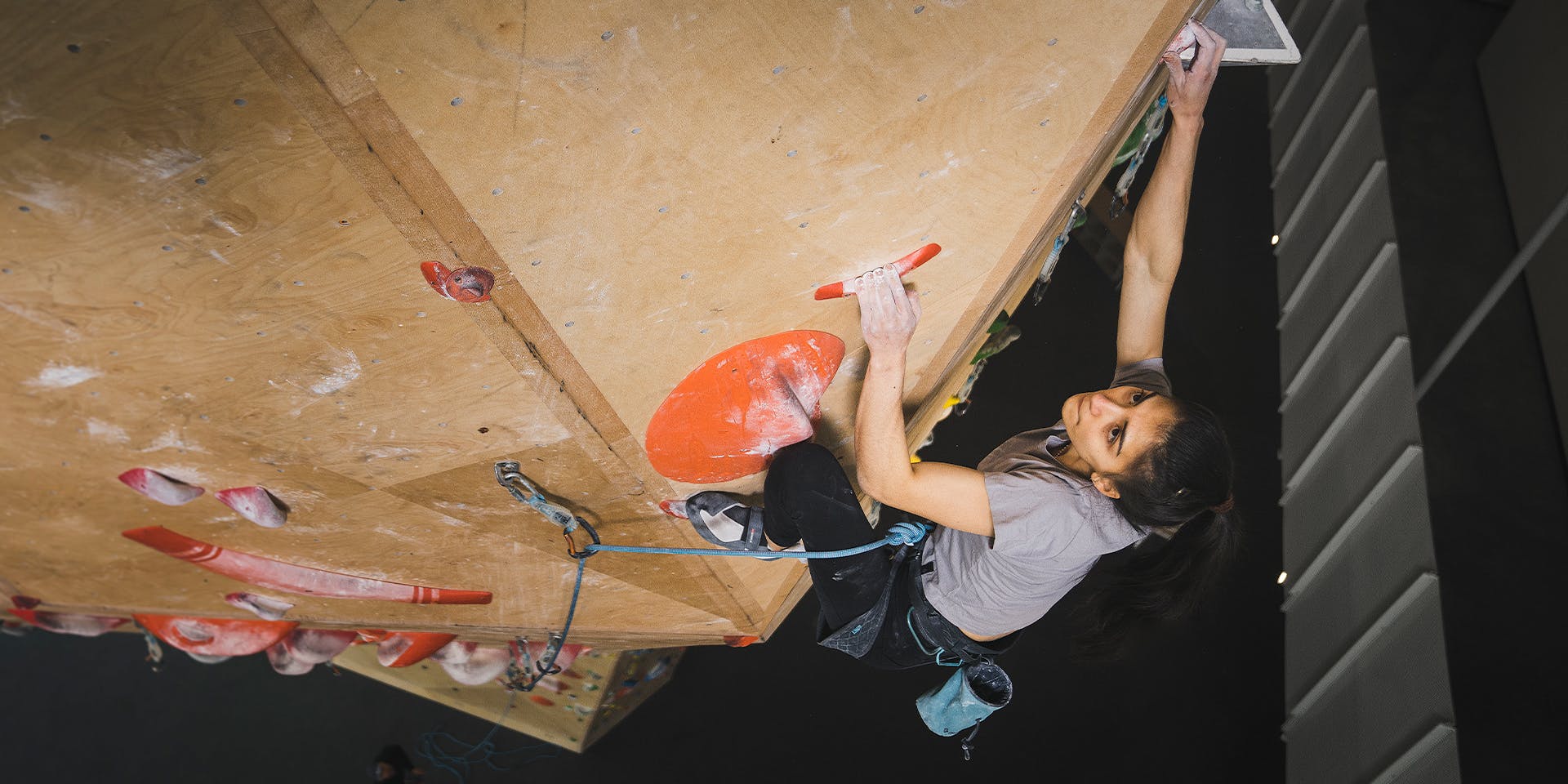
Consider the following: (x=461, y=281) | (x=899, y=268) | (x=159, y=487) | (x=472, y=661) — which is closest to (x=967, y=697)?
(x=899, y=268)

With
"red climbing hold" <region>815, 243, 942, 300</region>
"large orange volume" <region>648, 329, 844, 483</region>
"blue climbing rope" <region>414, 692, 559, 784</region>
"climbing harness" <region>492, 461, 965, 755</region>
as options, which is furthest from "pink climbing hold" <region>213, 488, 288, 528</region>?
"blue climbing rope" <region>414, 692, 559, 784</region>

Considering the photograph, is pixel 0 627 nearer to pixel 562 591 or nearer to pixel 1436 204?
pixel 562 591

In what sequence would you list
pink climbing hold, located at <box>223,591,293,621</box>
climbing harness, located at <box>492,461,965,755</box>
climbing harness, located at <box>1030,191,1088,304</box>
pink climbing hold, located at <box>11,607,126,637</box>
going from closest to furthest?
1. climbing harness, located at <box>492,461,965,755</box>
2. climbing harness, located at <box>1030,191,1088,304</box>
3. pink climbing hold, located at <box>223,591,293,621</box>
4. pink climbing hold, located at <box>11,607,126,637</box>

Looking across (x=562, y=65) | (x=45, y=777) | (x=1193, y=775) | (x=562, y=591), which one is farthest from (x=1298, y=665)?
(x=45, y=777)

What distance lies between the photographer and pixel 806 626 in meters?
3.09

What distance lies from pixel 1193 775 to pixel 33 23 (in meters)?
2.99

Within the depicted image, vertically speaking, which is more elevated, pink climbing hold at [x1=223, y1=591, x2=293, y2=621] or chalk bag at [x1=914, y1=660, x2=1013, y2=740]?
pink climbing hold at [x1=223, y1=591, x2=293, y2=621]

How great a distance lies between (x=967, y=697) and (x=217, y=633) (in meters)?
1.70

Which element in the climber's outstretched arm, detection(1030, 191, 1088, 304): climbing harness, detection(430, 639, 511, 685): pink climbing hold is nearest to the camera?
the climber's outstretched arm

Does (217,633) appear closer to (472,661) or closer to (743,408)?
(472,661)

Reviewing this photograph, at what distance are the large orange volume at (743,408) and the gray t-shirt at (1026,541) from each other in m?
0.33

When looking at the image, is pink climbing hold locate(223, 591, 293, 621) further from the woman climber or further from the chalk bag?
the chalk bag

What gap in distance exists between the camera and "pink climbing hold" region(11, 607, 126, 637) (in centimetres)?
214

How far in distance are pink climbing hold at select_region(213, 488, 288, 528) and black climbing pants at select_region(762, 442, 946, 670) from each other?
814mm
